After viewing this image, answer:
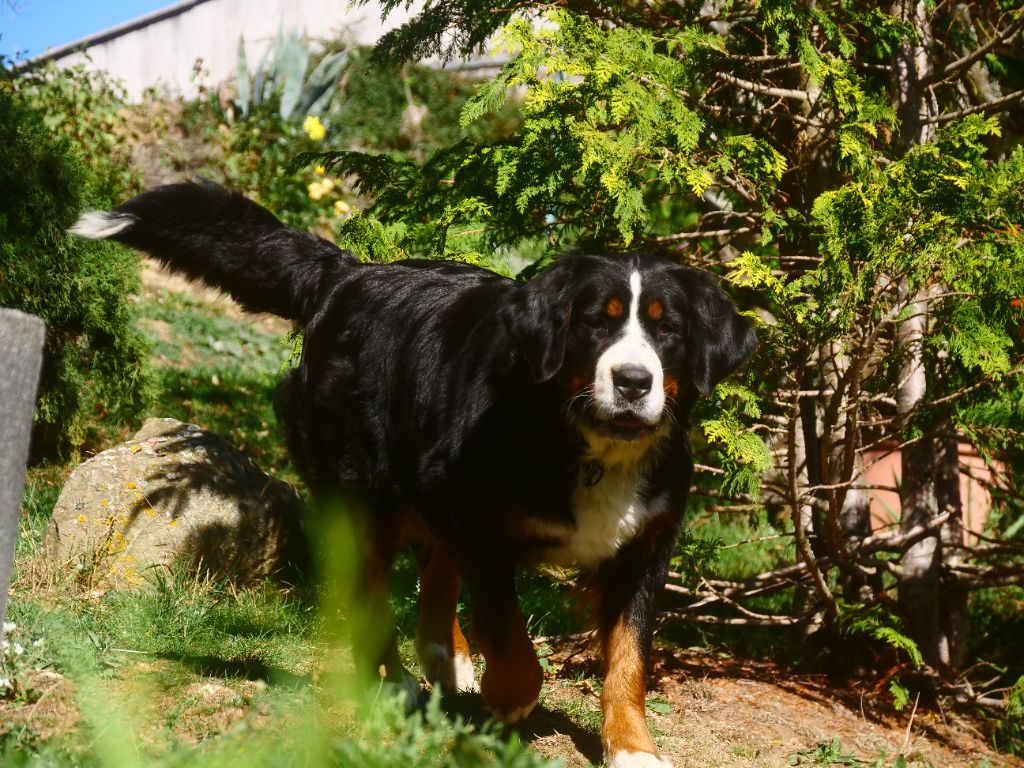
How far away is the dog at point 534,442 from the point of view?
3303 millimetres

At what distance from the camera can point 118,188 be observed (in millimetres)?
8406

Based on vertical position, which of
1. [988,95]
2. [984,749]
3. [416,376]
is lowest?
[984,749]

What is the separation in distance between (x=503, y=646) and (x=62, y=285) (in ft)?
10.7

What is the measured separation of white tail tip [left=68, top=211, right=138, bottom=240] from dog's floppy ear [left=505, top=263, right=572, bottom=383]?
5.24 feet

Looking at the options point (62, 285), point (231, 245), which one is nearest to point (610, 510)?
point (231, 245)

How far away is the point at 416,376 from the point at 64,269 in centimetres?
249

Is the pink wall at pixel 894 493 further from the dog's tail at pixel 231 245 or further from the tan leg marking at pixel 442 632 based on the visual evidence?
the dog's tail at pixel 231 245

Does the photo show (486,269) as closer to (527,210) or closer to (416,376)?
(527,210)

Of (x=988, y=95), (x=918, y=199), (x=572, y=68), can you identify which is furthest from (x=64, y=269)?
(x=988, y=95)

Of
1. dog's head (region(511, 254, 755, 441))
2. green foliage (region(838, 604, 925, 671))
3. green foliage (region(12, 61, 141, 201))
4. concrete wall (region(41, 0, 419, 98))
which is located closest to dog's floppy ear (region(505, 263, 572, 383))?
dog's head (region(511, 254, 755, 441))

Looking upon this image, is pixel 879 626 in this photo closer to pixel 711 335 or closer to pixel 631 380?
pixel 711 335

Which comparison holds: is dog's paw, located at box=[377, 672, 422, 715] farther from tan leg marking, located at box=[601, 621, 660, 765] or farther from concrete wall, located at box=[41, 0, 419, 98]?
concrete wall, located at box=[41, 0, 419, 98]

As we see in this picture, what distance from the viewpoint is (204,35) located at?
1406cm

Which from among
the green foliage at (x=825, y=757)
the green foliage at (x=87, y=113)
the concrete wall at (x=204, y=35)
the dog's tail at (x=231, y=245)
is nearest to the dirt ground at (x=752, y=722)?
the green foliage at (x=825, y=757)
